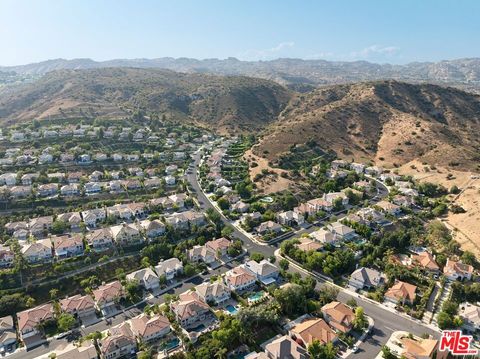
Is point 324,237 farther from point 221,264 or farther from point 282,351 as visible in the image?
point 282,351

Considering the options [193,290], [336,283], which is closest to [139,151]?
[193,290]

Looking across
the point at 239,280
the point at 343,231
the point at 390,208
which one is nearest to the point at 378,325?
the point at 239,280

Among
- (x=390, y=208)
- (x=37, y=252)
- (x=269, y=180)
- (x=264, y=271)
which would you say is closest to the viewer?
(x=264, y=271)

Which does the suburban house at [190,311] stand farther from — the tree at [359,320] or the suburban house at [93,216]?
the suburban house at [93,216]

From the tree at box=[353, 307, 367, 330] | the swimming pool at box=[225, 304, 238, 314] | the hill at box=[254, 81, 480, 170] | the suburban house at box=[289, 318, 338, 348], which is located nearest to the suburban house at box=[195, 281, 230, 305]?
the swimming pool at box=[225, 304, 238, 314]

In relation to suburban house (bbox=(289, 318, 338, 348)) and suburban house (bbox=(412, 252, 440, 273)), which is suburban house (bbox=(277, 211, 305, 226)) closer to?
suburban house (bbox=(412, 252, 440, 273))

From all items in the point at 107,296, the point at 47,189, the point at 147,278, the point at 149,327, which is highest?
the point at 47,189

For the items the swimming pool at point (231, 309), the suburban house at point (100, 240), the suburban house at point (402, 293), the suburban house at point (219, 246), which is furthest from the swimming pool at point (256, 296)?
the suburban house at point (100, 240)
